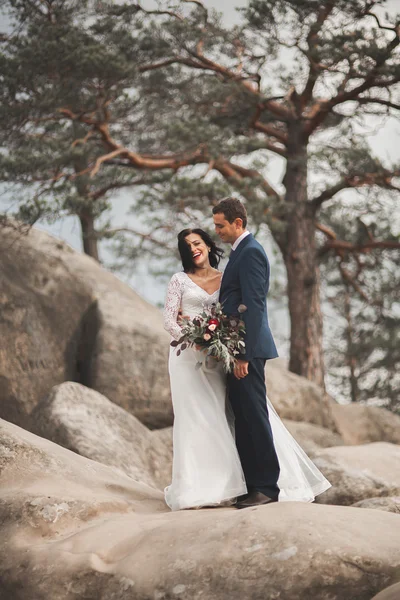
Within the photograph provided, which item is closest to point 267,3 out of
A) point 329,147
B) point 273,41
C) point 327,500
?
point 273,41

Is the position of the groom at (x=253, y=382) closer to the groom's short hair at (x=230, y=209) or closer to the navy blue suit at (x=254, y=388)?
the navy blue suit at (x=254, y=388)

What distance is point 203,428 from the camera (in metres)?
5.52

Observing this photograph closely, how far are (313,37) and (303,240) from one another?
3.72 metres

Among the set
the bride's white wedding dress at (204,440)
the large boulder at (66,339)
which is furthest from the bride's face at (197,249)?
the large boulder at (66,339)

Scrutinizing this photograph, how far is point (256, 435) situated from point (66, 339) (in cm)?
697

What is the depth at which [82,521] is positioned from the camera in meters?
5.00

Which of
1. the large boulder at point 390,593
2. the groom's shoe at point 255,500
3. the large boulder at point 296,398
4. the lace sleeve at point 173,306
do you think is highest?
the lace sleeve at point 173,306

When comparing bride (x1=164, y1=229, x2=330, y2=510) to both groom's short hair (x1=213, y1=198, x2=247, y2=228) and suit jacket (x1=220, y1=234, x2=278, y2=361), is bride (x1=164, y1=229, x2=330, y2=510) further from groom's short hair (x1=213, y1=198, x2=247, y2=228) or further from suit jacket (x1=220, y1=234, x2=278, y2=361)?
groom's short hair (x1=213, y1=198, x2=247, y2=228)

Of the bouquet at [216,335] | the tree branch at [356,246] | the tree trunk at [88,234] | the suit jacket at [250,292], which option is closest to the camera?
the bouquet at [216,335]

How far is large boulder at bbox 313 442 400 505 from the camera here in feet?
25.4

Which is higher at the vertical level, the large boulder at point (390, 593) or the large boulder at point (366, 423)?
the large boulder at point (390, 593)

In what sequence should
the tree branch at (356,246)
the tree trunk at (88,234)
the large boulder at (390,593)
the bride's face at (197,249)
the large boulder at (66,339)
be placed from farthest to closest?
1. the tree branch at (356,246)
2. the tree trunk at (88,234)
3. the large boulder at (66,339)
4. the bride's face at (197,249)
5. the large boulder at (390,593)

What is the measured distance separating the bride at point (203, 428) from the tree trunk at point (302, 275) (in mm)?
8943

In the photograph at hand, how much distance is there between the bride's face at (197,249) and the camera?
5.78 m
